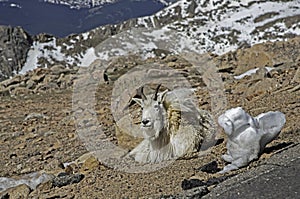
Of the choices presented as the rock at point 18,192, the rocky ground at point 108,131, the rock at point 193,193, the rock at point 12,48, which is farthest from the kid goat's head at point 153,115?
the rock at point 12,48

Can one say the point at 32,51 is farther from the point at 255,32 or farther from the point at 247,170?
the point at 247,170

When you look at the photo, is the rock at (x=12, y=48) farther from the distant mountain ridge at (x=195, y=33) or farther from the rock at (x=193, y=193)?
the rock at (x=193, y=193)

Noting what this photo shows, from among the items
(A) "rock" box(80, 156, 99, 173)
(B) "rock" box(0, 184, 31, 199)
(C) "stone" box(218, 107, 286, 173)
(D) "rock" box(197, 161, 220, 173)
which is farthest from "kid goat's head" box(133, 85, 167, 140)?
(B) "rock" box(0, 184, 31, 199)

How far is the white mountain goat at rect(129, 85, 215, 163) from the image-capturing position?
8.46 m

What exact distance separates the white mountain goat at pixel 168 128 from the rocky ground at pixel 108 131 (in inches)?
10.9

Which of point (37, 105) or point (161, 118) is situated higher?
point (161, 118)

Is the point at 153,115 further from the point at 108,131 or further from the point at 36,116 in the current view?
the point at 36,116

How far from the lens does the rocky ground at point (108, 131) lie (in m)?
7.90

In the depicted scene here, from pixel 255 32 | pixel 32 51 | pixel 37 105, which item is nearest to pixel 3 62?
pixel 32 51

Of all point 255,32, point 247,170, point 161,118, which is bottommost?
point 255,32

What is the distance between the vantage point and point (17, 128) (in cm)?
1595

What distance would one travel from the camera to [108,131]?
41.9ft

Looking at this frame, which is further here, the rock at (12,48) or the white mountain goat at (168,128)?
the rock at (12,48)

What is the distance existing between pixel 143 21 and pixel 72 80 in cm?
17047
